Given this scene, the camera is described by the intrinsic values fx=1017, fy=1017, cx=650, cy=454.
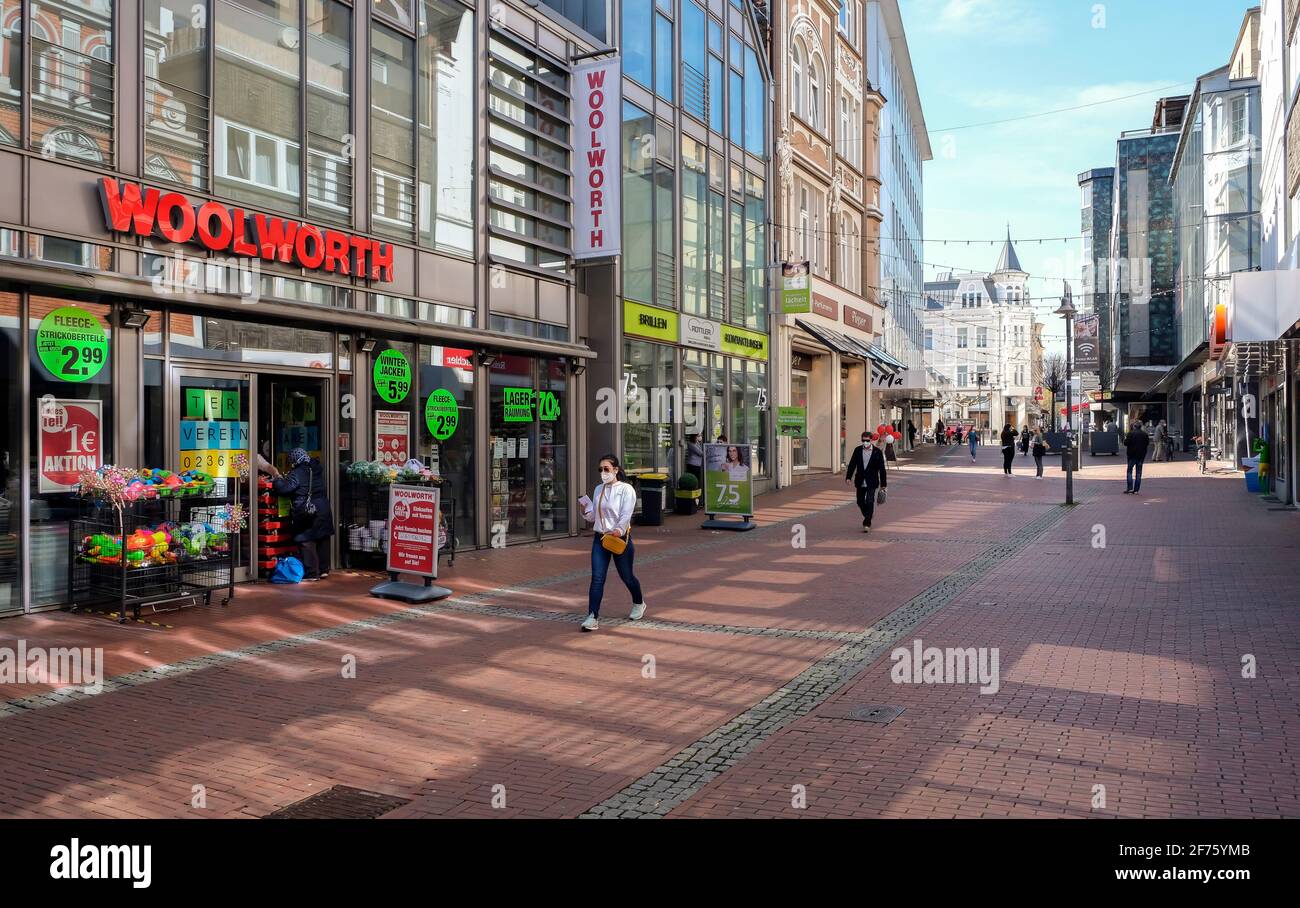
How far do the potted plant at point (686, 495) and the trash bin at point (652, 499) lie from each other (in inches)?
57.1

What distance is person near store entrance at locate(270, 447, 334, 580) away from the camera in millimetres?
11875

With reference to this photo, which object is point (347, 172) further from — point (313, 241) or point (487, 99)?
point (487, 99)

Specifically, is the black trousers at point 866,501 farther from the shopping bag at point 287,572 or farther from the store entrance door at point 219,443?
the store entrance door at point 219,443

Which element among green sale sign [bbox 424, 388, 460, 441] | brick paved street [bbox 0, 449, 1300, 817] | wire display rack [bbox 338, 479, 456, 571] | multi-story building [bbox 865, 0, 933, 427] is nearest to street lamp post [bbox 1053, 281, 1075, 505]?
brick paved street [bbox 0, 449, 1300, 817]

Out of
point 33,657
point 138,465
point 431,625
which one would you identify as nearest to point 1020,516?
point 431,625

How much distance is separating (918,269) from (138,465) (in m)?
65.3

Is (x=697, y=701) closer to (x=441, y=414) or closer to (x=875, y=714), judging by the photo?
(x=875, y=714)

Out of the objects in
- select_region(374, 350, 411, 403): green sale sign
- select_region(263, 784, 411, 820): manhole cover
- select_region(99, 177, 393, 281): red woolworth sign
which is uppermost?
select_region(99, 177, 393, 281): red woolworth sign

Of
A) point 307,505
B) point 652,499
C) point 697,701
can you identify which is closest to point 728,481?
point 652,499

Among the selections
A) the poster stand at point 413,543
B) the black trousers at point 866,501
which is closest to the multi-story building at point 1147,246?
the black trousers at point 866,501

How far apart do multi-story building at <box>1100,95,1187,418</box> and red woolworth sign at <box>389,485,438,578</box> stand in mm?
56221

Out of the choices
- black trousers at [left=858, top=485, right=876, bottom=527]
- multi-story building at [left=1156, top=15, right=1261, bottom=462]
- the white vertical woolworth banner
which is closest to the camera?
the white vertical woolworth banner

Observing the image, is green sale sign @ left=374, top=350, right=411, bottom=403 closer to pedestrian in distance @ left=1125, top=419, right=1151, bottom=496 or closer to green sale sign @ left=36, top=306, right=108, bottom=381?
green sale sign @ left=36, top=306, right=108, bottom=381
